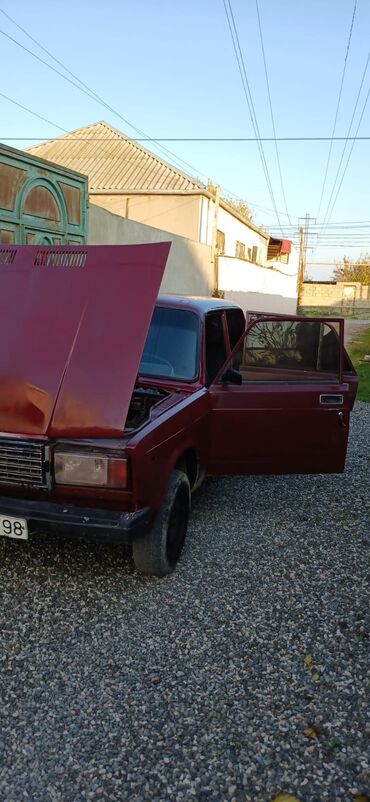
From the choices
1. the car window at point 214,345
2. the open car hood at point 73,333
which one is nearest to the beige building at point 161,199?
the car window at point 214,345

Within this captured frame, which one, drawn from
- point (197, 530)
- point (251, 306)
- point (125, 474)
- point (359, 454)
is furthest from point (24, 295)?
point (251, 306)

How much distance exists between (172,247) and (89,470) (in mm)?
15143

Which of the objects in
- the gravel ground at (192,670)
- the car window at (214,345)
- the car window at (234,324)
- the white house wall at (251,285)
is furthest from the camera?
the white house wall at (251,285)

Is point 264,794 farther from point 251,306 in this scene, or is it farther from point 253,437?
point 251,306

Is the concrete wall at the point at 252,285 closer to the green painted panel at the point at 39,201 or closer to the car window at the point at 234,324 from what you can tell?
the green painted panel at the point at 39,201

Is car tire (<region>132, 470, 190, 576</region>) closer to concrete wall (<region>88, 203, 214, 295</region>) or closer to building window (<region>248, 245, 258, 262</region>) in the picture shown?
concrete wall (<region>88, 203, 214, 295</region>)

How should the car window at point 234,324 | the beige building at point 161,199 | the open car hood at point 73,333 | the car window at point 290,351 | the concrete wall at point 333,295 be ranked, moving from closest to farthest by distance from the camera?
the open car hood at point 73,333, the car window at point 290,351, the car window at point 234,324, the beige building at point 161,199, the concrete wall at point 333,295

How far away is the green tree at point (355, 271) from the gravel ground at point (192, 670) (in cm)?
6812

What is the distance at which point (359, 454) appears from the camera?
6988 millimetres

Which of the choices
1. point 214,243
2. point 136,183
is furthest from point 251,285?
point 136,183

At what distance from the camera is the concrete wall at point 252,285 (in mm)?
23469

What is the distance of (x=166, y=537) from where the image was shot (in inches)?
142

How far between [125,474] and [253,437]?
160 cm

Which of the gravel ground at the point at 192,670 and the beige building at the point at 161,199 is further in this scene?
the beige building at the point at 161,199
